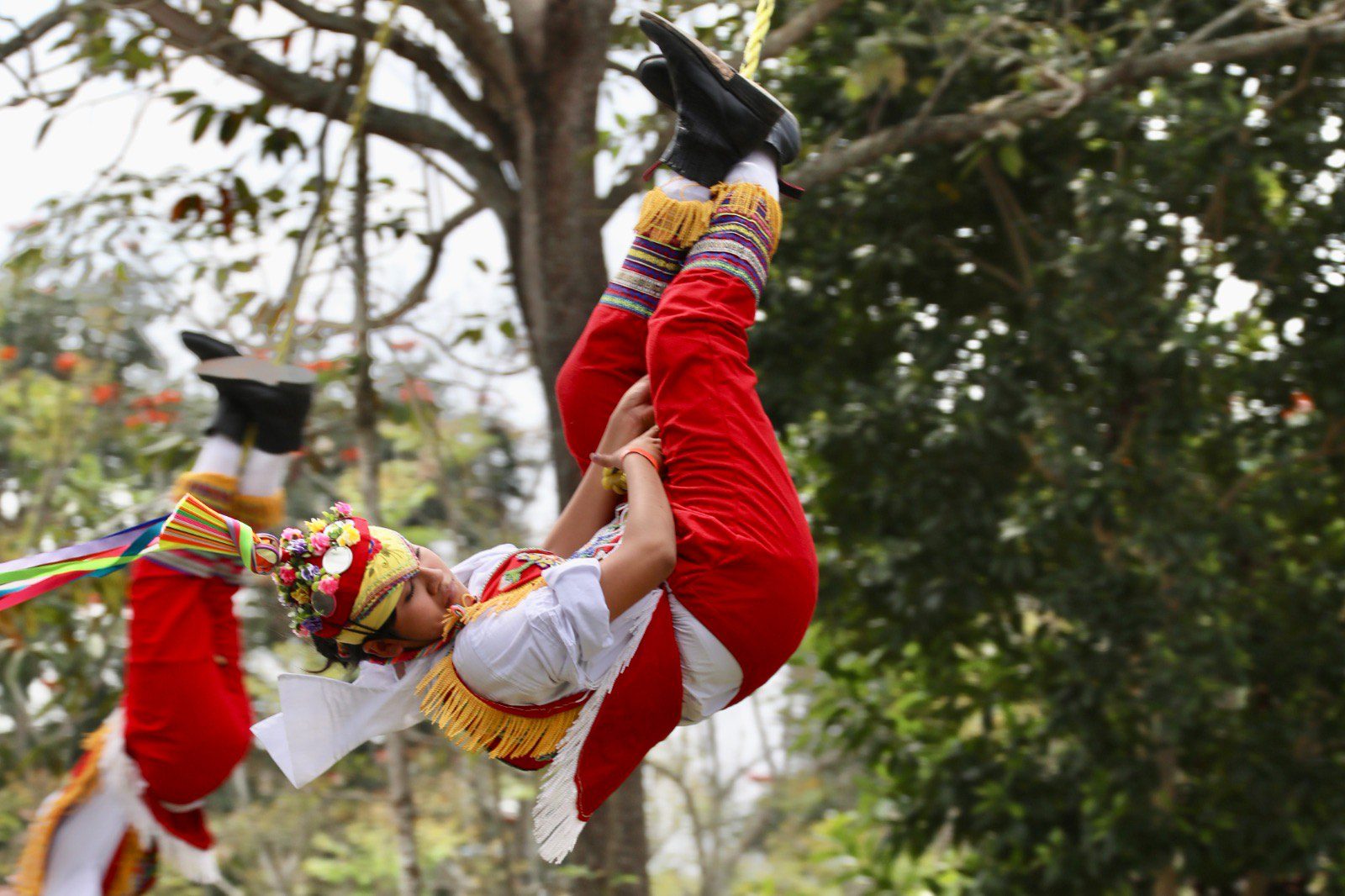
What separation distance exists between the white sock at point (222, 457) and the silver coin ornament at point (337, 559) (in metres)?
0.65

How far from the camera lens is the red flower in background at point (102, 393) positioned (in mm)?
4457

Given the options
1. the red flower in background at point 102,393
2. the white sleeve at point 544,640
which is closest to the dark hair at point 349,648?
the white sleeve at point 544,640

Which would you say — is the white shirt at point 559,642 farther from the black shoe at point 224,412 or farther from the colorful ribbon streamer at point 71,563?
the black shoe at point 224,412

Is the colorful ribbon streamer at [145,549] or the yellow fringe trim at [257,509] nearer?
the colorful ribbon streamer at [145,549]

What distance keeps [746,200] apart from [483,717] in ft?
2.64

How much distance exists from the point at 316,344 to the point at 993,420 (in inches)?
76.6

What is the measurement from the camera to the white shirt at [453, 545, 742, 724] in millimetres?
1602

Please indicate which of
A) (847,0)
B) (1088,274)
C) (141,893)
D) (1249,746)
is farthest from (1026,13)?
(141,893)

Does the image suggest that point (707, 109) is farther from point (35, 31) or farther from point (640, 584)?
point (35, 31)

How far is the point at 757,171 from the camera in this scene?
192 centimetres

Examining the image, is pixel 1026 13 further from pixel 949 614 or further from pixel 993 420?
pixel 949 614

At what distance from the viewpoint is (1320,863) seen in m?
3.81

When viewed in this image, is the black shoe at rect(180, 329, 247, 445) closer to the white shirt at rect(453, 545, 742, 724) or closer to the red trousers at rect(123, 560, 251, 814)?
the red trousers at rect(123, 560, 251, 814)

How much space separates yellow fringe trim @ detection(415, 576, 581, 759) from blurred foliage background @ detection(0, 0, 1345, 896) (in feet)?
5.02
